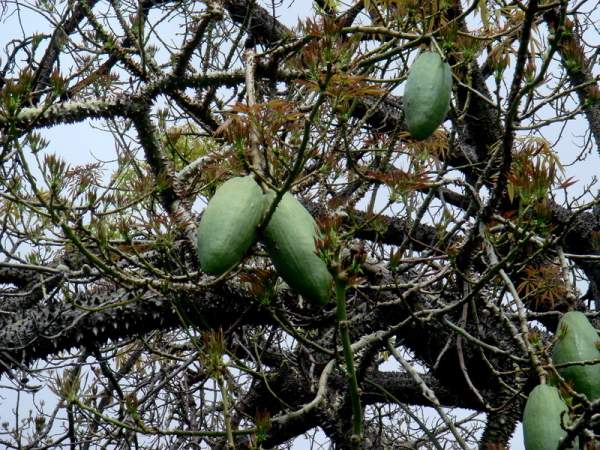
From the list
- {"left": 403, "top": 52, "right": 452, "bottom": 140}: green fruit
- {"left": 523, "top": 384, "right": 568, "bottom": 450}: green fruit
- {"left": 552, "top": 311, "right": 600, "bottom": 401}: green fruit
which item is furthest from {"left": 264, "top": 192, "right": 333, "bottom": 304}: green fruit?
{"left": 552, "top": 311, "right": 600, "bottom": 401}: green fruit

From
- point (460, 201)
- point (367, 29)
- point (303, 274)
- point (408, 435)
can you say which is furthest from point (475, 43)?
point (408, 435)

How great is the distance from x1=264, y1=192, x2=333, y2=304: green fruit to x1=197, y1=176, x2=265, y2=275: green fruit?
39mm

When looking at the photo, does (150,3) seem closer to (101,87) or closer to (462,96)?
(101,87)

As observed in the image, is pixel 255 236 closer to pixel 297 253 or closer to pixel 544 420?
pixel 297 253

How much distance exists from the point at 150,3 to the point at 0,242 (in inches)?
71.6

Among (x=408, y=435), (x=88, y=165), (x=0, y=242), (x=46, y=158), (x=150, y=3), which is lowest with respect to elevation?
(x=408, y=435)

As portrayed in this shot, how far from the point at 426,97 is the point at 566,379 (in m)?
0.70

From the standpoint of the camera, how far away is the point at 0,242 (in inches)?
103

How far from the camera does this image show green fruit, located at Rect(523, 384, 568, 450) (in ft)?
5.00

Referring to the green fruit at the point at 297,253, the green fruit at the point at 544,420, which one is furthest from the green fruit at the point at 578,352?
the green fruit at the point at 297,253

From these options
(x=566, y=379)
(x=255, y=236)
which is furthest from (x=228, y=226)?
(x=566, y=379)

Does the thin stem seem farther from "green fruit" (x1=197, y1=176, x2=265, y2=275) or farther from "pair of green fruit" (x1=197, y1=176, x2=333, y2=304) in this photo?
"green fruit" (x1=197, y1=176, x2=265, y2=275)

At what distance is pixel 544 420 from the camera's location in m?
1.54

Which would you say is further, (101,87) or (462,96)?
(462,96)
